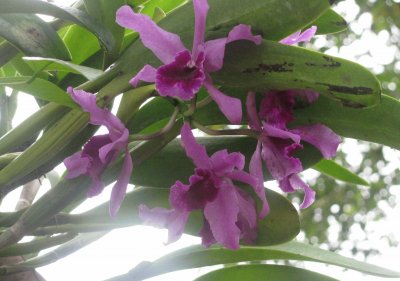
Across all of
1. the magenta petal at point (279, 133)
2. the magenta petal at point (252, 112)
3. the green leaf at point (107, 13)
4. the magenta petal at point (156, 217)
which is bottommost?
the magenta petal at point (156, 217)

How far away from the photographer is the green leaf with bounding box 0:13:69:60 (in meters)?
0.51

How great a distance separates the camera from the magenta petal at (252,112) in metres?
0.51

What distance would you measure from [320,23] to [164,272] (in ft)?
1.11

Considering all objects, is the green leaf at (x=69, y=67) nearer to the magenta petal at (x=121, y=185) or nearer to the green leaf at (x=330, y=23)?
the magenta petal at (x=121, y=185)

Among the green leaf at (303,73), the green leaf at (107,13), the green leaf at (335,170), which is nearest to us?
the green leaf at (303,73)

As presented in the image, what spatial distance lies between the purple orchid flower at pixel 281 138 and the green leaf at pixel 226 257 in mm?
141

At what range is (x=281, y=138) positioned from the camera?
50cm

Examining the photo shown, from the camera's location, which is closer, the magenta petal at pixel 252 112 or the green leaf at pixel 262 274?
the magenta petal at pixel 252 112

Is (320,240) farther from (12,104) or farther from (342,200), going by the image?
(12,104)

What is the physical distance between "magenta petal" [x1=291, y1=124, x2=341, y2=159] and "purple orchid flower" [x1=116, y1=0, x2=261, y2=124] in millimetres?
118

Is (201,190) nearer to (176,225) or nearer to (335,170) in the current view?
(176,225)

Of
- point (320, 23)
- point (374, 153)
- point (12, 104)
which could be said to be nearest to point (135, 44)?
point (320, 23)

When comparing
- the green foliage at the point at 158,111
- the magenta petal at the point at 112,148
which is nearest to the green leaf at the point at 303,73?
the green foliage at the point at 158,111

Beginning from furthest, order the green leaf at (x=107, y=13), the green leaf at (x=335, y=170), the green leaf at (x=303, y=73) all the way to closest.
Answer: the green leaf at (x=335, y=170) < the green leaf at (x=107, y=13) < the green leaf at (x=303, y=73)
